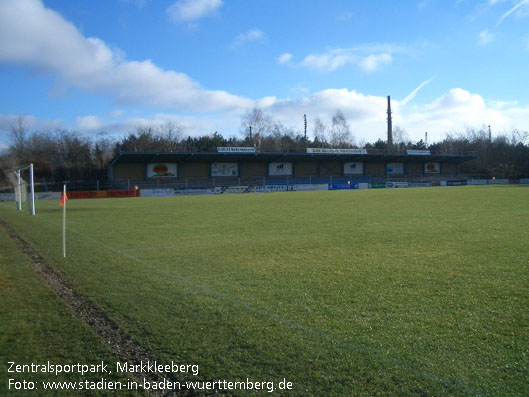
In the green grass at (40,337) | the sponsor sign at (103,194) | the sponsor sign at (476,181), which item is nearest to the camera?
the green grass at (40,337)

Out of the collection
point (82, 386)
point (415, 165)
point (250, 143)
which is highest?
point (250, 143)

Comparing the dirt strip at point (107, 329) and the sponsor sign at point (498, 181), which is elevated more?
the sponsor sign at point (498, 181)

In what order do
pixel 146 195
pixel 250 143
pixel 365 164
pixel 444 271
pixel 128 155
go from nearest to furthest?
pixel 444 271, pixel 146 195, pixel 128 155, pixel 365 164, pixel 250 143

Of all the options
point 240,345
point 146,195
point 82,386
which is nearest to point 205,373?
point 240,345

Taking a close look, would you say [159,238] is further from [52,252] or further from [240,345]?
[240,345]

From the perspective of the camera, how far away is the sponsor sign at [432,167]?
252ft

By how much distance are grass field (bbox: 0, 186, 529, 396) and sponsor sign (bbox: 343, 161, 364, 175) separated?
60.2 m

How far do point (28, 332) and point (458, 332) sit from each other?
17.1 feet

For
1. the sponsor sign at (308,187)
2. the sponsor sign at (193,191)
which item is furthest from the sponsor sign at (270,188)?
the sponsor sign at (193,191)

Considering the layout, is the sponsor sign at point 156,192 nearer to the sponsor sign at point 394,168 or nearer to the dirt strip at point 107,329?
the sponsor sign at point 394,168

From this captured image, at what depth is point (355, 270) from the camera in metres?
7.66

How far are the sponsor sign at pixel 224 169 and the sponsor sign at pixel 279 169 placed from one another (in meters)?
5.98

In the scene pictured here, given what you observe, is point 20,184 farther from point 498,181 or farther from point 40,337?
point 498,181

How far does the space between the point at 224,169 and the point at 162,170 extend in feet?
32.5
